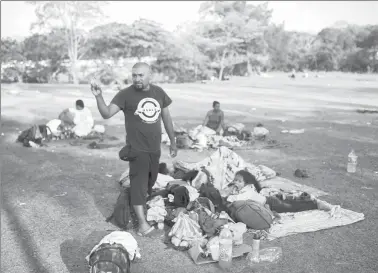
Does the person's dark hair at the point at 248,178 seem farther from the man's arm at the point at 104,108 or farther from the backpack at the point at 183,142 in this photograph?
the backpack at the point at 183,142

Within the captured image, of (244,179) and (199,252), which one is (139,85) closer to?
(199,252)

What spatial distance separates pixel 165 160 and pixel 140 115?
4.01m

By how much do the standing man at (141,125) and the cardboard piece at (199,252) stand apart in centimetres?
74

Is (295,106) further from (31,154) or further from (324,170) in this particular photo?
(31,154)

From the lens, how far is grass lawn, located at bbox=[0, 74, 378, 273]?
404 centimetres

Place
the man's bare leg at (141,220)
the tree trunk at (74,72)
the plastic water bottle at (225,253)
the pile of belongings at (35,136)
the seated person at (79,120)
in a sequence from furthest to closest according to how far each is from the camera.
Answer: the tree trunk at (74,72)
the seated person at (79,120)
the pile of belongings at (35,136)
the man's bare leg at (141,220)
the plastic water bottle at (225,253)

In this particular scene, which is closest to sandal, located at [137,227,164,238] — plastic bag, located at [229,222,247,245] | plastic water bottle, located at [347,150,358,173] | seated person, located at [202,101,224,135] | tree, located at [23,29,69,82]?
plastic bag, located at [229,222,247,245]

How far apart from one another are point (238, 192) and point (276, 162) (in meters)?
2.67

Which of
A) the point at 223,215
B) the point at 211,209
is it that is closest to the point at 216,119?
the point at 211,209

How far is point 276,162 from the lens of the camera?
800 centimetres

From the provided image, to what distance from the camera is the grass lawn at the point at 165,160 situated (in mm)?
4039

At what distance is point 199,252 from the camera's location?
406cm

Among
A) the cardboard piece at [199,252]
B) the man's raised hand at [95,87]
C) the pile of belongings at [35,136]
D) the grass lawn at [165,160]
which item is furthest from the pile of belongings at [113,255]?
the pile of belongings at [35,136]

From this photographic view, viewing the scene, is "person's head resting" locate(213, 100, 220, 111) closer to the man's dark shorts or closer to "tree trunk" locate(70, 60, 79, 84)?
the man's dark shorts
